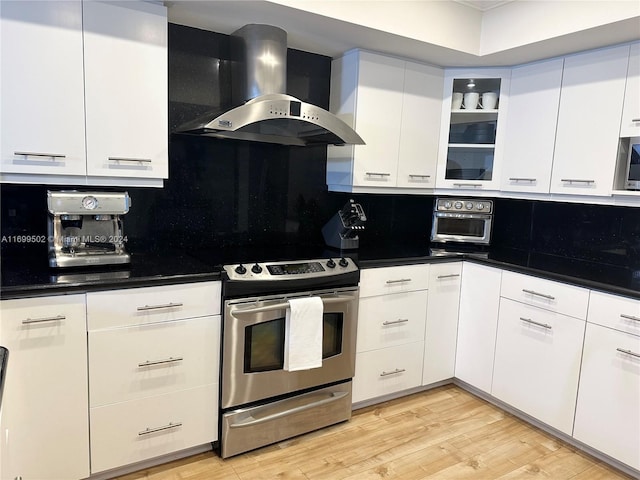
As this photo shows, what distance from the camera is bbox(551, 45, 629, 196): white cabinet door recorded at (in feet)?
7.63

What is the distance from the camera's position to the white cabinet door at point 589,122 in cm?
232

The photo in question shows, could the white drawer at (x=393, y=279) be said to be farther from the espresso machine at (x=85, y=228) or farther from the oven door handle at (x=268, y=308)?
the espresso machine at (x=85, y=228)

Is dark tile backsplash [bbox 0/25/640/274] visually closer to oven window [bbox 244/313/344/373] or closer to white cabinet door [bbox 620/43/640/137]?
white cabinet door [bbox 620/43/640/137]

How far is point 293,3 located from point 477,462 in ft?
7.86

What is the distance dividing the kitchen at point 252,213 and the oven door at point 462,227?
14cm

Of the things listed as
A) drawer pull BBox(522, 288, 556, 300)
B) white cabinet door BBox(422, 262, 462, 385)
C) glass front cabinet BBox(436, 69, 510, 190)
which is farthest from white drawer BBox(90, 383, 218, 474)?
glass front cabinet BBox(436, 69, 510, 190)

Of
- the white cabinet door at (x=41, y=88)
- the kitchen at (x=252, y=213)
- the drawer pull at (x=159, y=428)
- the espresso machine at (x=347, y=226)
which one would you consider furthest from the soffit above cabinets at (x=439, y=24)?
the drawer pull at (x=159, y=428)

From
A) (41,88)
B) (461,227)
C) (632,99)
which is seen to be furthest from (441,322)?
(41,88)

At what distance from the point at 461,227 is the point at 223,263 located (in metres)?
1.77

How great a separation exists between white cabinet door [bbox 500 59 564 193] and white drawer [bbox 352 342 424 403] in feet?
4.07

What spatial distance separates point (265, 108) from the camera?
2037mm

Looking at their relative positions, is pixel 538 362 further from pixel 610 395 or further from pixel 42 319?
pixel 42 319

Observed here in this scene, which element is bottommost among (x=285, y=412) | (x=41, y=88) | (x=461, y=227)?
(x=285, y=412)

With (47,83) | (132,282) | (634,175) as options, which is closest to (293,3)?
(47,83)
